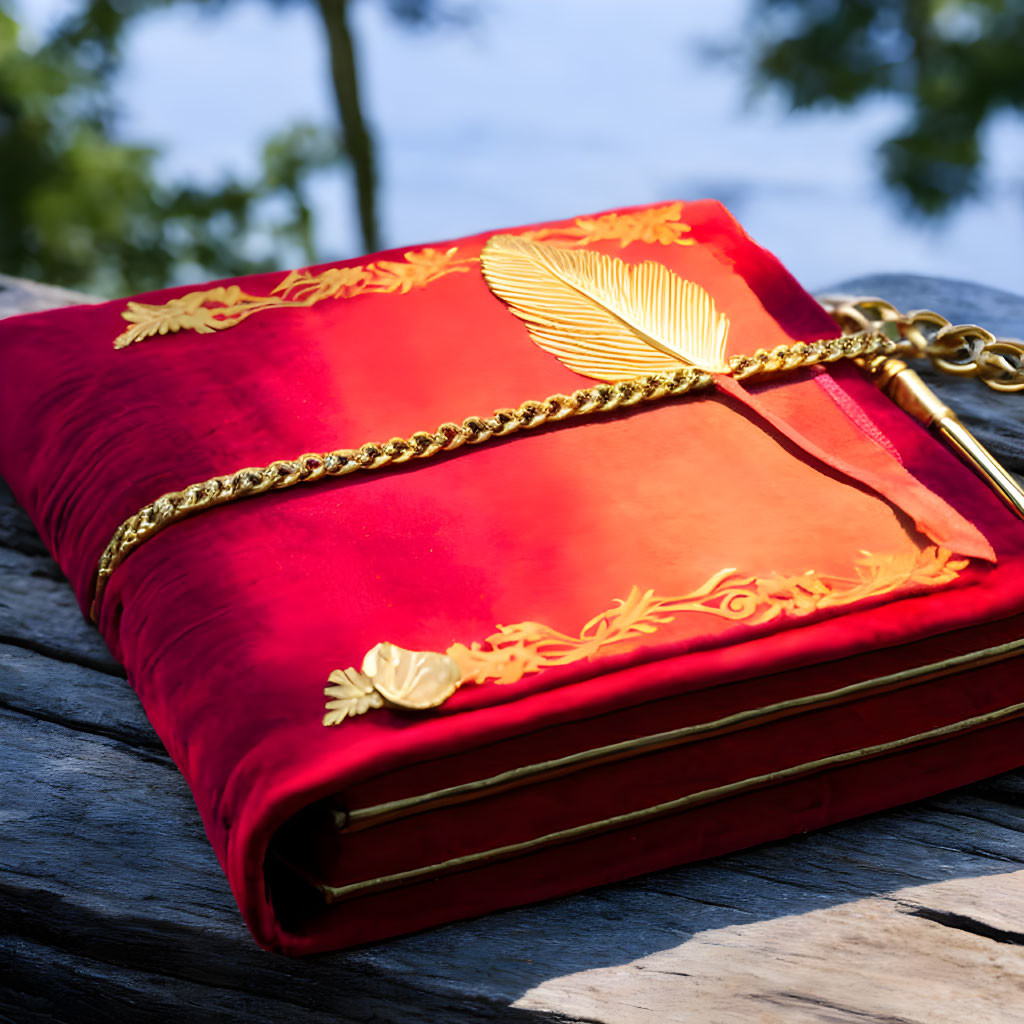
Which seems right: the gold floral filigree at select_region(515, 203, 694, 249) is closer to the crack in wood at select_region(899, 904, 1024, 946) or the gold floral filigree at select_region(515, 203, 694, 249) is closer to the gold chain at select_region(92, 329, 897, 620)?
the gold chain at select_region(92, 329, 897, 620)

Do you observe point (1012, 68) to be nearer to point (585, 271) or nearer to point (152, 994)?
point (585, 271)

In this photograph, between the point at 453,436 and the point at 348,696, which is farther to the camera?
the point at 453,436

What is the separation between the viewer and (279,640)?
96 cm

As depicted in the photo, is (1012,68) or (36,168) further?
(1012,68)

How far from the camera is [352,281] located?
1425 millimetres

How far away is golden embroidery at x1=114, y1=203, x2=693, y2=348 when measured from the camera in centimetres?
136

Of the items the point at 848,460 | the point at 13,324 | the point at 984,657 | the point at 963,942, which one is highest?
Answer: the point at 13,324

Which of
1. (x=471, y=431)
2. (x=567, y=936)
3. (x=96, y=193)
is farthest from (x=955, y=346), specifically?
(x=96, y=193)

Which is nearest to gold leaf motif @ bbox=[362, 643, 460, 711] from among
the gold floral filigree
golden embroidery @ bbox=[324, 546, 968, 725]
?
golden embroidery @ bbox=[324, 546, 968, 725]

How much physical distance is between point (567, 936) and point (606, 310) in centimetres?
65

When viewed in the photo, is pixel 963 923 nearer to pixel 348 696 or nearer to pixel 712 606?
pixel 712 606

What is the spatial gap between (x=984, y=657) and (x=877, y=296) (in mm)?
954

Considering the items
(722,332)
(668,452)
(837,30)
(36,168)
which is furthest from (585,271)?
(837,30)

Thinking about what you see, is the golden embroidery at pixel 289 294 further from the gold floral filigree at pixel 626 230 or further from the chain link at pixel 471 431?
the chain link at pixel 471 431
